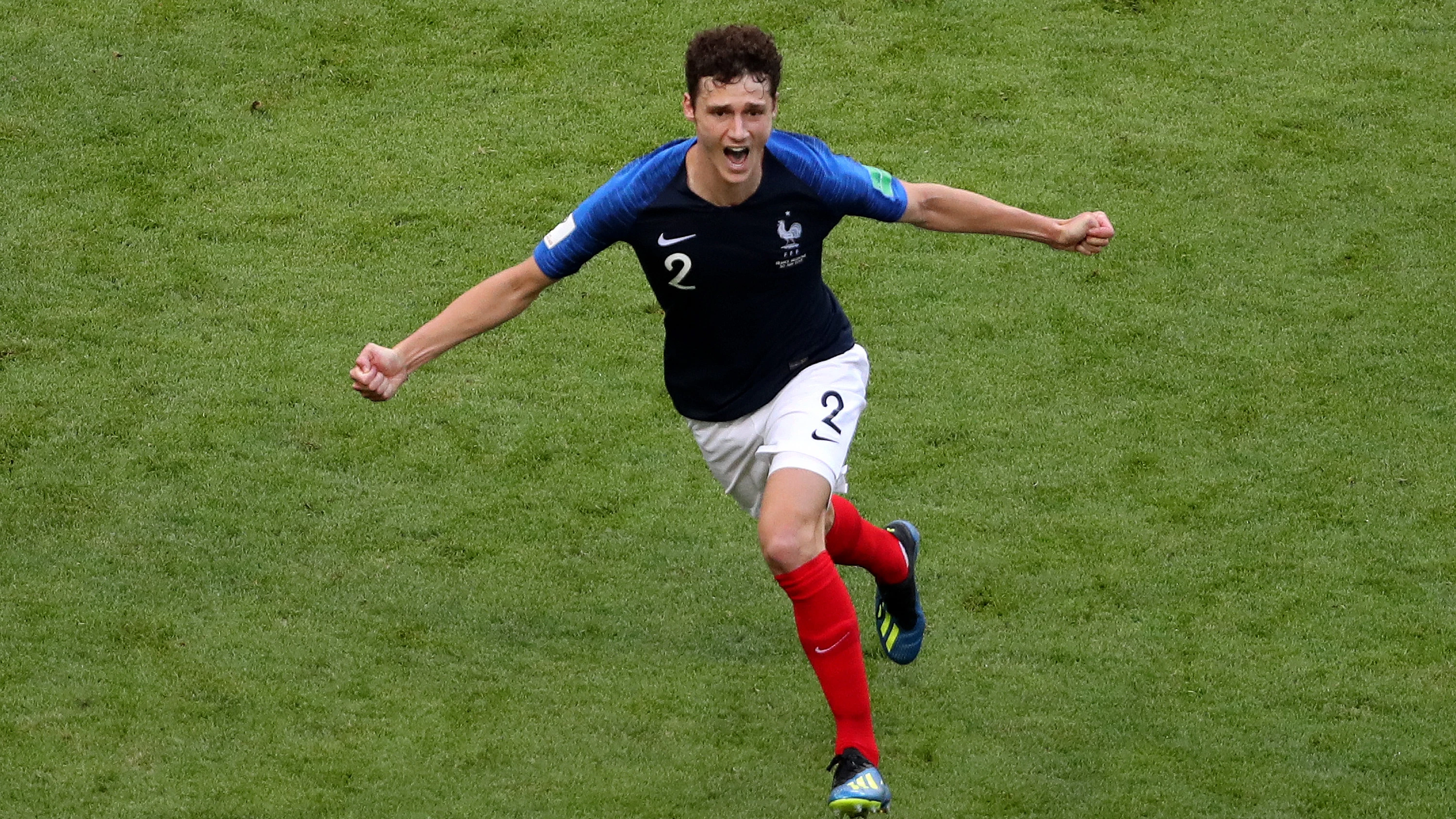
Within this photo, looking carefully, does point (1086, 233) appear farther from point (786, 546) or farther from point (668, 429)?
point (668, 429)

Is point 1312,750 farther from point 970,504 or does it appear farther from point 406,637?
point 406,637

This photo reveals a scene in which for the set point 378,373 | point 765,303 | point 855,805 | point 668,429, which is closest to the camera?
point 855,805

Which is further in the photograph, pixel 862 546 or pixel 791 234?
pixel 862 546

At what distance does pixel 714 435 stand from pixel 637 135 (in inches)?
177

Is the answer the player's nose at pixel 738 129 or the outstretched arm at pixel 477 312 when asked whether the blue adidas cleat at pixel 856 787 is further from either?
the player's nose at pixel 738 129

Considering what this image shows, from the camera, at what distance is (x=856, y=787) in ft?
17.7

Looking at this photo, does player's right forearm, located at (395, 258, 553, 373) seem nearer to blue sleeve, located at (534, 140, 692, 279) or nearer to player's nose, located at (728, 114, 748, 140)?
blue sleeve, located at (534, 140, 692, 279)

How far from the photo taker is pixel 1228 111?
1057 centimetres

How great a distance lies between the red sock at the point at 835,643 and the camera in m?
5.54

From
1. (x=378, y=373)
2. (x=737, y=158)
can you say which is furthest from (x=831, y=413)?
(x=378, y=373)

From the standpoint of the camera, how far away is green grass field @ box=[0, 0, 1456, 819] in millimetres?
6070

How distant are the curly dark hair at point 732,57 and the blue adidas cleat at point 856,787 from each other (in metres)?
2.06

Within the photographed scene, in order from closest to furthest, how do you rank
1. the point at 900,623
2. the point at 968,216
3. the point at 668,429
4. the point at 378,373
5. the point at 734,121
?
the point at 734,121 < the point at 378,373 < the point at 968,216 < the point at 900,623 < the point at 668,429

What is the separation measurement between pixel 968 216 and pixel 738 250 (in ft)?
2.76
